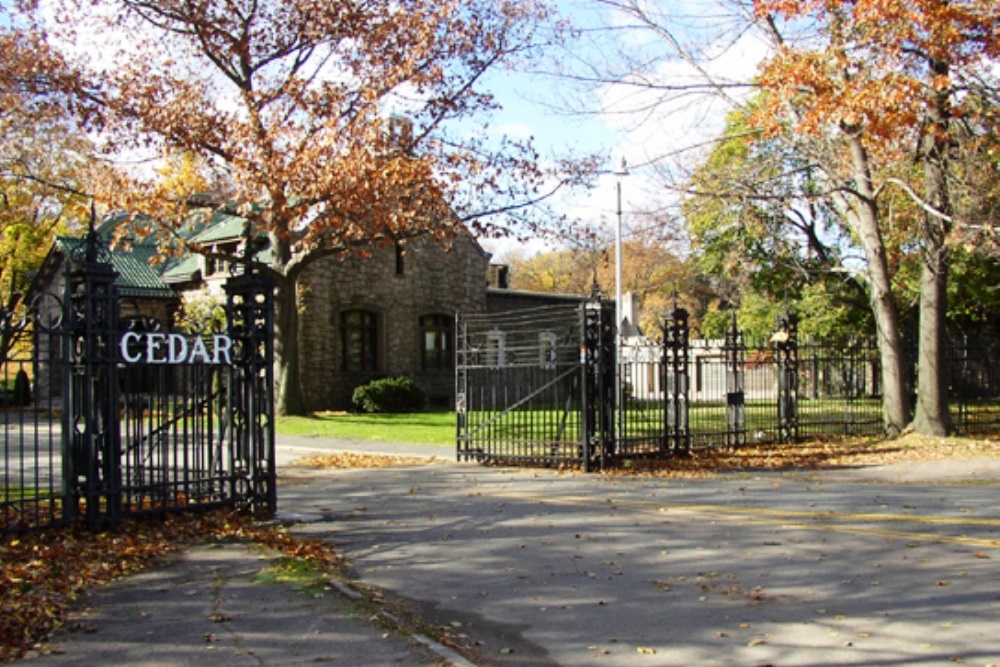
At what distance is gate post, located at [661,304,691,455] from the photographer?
16984 millimetres

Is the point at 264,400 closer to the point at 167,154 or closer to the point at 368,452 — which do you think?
the point at 368,452

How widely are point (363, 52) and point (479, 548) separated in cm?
1905

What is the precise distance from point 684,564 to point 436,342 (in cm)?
3027

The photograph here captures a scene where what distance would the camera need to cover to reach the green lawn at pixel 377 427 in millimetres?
22827

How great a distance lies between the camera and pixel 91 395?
955 cm

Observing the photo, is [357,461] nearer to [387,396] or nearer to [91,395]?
[91,395]

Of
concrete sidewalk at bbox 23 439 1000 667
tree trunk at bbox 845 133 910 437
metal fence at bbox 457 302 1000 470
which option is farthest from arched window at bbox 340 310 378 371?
concrete sidewalk at bbox 23 439 1000 667

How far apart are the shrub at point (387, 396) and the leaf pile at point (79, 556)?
22.1 m

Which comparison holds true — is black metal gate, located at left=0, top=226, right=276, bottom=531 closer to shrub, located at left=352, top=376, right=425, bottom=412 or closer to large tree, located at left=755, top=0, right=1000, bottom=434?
large tree, located at left=755, top=0, right=1000, bottom=434

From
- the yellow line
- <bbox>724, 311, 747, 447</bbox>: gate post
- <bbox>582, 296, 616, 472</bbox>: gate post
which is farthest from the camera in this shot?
<bbox>724, 311, 747, 447</bbox>: gate post

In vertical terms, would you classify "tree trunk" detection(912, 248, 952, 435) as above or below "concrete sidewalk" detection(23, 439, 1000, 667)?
above

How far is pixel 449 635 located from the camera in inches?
257

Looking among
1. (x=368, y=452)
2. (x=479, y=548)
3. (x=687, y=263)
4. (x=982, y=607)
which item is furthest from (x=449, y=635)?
(x=687, y=263)

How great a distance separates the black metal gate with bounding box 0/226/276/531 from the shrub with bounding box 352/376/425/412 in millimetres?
21123
